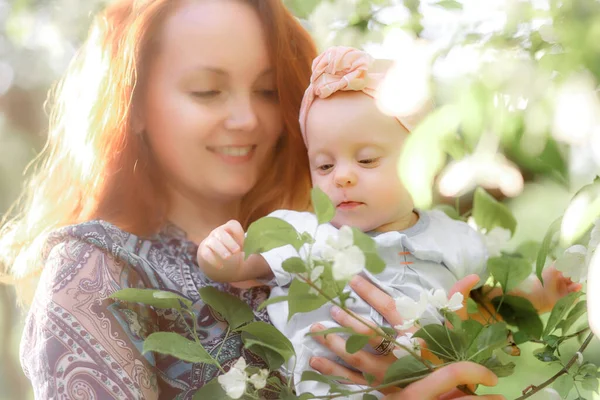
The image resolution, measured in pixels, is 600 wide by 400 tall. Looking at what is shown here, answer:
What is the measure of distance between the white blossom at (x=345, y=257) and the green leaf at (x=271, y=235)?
40 millimetres

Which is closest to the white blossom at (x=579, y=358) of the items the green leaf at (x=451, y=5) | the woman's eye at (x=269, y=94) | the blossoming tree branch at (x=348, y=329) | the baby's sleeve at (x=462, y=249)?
the blossoming tree branch at (x=348, y=329)

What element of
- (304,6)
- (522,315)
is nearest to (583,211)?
(522,315)

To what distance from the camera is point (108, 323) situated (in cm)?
104

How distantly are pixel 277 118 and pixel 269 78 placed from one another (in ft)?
0.23

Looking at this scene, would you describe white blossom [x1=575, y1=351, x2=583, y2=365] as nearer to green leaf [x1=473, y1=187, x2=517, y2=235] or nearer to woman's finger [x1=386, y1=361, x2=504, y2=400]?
woman's finger [x1=386, y1=361, x2=504, y2=400]

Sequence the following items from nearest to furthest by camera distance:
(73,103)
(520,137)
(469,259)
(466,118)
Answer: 1. (466,118)
2. (520,137)
3. (469,259)
4. (73,103)

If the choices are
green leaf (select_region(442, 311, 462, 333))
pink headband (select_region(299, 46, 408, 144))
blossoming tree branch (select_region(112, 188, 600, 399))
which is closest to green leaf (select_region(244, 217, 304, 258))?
blossoming tree branch (select_region(112, 188, 600, 399))

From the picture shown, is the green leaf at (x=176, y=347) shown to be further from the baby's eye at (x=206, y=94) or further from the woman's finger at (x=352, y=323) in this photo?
the baby's eye at (x=206, y=94)

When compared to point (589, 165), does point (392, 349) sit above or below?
below

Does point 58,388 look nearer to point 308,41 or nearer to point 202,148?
point 202,148

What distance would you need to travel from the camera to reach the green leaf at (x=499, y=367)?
930 mm

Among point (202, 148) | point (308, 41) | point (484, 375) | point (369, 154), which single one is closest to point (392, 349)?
point (484, 375)

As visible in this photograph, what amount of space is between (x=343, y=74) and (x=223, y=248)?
12.5 inches

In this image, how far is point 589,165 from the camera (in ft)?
3.40
